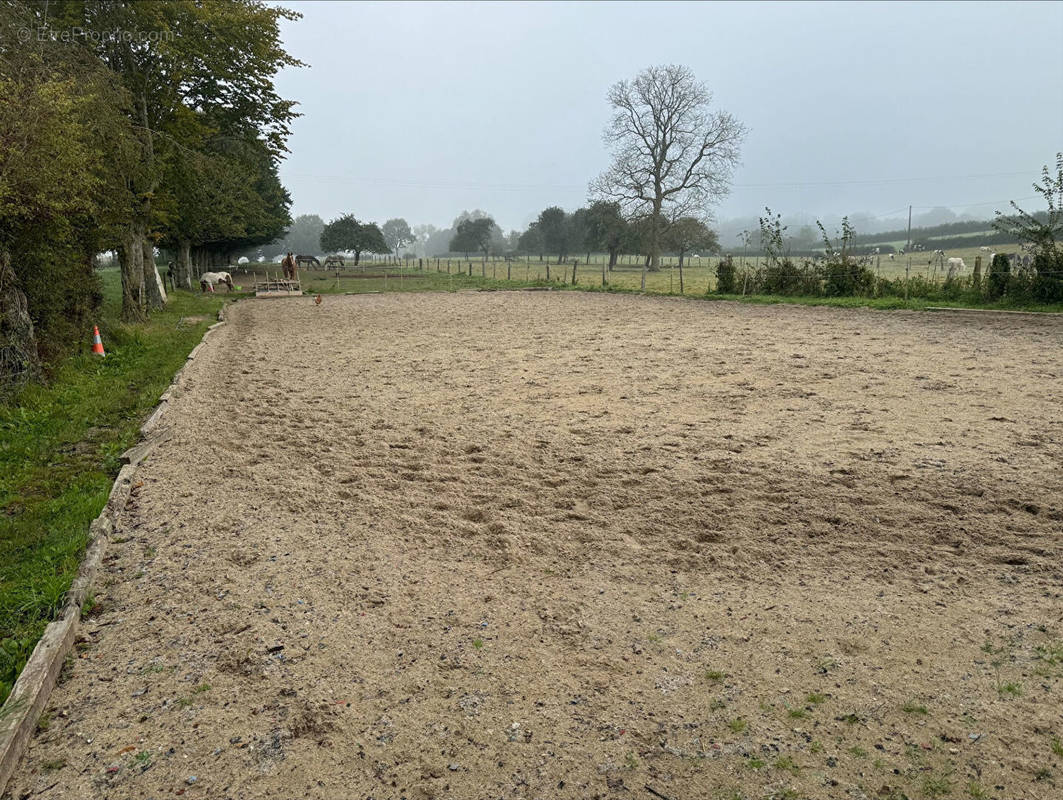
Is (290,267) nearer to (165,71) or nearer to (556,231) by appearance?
(165,71)

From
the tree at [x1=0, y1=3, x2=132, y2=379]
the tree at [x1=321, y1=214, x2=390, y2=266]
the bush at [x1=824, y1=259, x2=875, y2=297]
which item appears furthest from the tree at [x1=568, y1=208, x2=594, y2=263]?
the tree at [x1=0, y1=3, x2=132, y2=379]

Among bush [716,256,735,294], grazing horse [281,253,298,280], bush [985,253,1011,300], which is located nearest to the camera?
bush [985,253,1011,300]

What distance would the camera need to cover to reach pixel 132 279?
52.7 ft

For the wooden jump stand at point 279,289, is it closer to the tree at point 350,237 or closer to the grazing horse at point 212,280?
the grazing horse at point 212,280

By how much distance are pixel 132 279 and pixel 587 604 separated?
54.9 feet

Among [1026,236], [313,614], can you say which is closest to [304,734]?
[313,614]

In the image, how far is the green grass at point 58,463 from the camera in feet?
11.6

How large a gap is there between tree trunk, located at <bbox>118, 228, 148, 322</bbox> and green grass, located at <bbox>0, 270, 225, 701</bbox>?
13.1 ft

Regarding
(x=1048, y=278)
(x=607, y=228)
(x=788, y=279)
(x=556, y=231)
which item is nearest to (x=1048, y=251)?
(x=1048, y=278)

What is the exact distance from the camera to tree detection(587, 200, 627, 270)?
4835cm

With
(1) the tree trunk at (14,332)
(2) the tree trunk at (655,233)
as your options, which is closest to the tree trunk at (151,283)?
(1) the tree trunk at (14,332)

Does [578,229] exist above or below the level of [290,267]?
above

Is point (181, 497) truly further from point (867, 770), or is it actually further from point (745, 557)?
point (867, 770)

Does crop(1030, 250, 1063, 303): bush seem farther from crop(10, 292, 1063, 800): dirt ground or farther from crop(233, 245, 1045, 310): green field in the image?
crop(10, 292, 1063, 800): dirt ground
